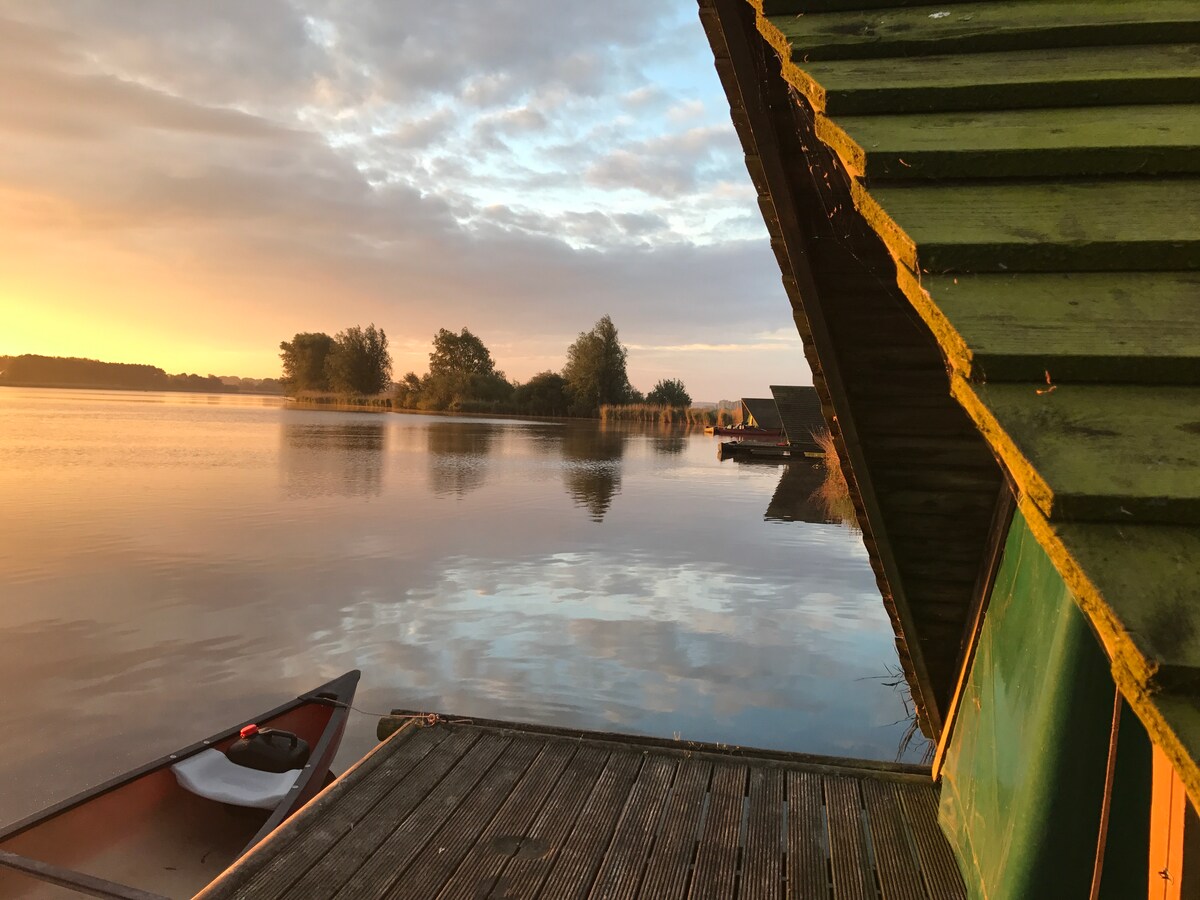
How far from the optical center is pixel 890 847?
13.0ft

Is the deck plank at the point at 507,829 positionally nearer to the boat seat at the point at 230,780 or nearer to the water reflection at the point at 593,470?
the boat seat at the point at 230,780

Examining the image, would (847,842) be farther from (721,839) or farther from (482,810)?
(482,810)

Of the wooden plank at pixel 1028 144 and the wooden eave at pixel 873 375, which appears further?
the wooden eave at pixel 873 375

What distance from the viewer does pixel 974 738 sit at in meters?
3.66

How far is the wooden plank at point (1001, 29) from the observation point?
1.56 m

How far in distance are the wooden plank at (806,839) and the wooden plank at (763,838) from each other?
53 mm

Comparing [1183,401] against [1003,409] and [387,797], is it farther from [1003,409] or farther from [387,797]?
[387,797]

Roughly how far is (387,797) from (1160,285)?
4452 millimetres

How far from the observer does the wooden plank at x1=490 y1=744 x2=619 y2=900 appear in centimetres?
364

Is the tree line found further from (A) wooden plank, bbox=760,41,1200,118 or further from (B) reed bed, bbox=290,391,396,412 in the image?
(A) wooden plank, bbox=760,41,1200,118

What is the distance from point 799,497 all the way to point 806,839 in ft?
68.2

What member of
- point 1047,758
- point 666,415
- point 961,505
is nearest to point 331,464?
point 961,505

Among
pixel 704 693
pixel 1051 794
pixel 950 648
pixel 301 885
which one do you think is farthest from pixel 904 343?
pixel 704 693

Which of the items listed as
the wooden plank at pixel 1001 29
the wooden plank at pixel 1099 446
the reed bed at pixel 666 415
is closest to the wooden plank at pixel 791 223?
the wooden plank at pixel 1001 29
